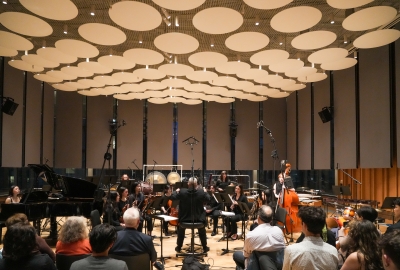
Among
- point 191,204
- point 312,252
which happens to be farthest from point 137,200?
point 312,252

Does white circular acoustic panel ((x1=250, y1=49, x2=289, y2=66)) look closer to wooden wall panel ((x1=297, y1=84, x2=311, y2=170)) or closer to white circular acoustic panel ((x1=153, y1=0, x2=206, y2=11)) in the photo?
white circular acoustic panel ((x1=153, y1=0, x2=206, y2=11))

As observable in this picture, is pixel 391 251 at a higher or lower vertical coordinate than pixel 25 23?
lower

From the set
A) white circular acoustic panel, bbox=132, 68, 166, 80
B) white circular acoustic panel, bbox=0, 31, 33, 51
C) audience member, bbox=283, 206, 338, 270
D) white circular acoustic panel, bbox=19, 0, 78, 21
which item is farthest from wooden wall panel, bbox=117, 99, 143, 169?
audience member, bbox=283, 206, 338, 270

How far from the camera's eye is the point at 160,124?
573 inches

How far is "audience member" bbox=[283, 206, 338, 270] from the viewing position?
2520 mm

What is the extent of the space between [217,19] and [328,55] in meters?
3.21

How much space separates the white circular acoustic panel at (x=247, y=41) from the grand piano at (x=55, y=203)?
4.30m

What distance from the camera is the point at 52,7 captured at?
5.43m

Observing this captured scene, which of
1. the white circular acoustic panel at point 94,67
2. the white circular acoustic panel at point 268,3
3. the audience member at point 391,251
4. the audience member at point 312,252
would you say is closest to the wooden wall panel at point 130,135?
the white circular acoustic panel at point 94,67

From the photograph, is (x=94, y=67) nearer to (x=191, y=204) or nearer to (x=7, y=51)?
(x=7, y=51)

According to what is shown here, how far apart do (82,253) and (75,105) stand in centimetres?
1153

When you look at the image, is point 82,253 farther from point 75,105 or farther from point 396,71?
point 75,105

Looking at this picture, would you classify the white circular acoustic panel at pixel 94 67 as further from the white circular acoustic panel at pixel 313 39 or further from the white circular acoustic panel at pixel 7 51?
the white circular acoustic panel at pixel 313 39

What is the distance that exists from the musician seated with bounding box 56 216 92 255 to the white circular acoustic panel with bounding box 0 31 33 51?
5.01 meters
